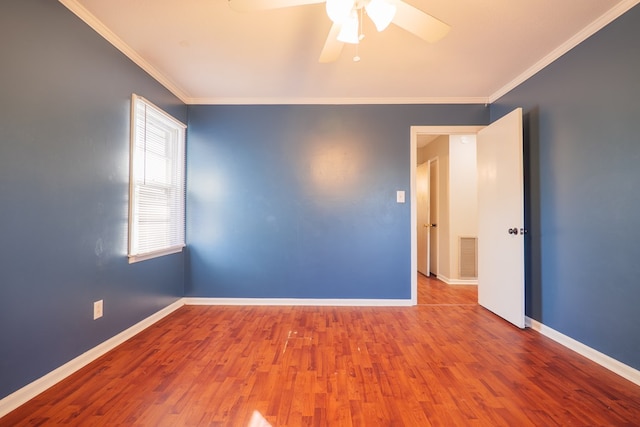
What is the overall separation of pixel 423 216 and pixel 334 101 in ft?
9.84

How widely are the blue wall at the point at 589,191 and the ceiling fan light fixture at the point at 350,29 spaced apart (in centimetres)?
182

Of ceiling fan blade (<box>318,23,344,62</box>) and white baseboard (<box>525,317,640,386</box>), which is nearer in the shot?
ceiling fan blade (<box>318,23,344,62</box>)

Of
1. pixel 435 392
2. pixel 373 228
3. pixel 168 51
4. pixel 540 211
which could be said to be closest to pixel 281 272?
pixel 373 228

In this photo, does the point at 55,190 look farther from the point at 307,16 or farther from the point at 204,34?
the point at 307,16

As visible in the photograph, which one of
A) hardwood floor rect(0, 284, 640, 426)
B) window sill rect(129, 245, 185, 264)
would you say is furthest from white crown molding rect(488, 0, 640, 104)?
window sill rect(129, 245, 185, 264)

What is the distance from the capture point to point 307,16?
179cm

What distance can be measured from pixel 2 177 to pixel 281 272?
2.28 metres

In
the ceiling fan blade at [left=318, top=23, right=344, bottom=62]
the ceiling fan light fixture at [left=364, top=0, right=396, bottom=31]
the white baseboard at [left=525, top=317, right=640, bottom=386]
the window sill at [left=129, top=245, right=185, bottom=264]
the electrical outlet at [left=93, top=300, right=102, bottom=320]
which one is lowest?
the white baseboard at [left=525, top=317, right=640, bottom=386]

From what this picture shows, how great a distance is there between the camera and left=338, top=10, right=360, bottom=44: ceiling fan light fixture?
1396 millimetres

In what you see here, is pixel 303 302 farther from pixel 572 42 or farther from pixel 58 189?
pixel 572 42

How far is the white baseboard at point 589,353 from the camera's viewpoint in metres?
1.67

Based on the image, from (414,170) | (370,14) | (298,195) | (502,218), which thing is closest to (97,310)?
(298,195)

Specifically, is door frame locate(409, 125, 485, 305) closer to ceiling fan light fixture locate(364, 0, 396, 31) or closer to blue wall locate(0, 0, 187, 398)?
Answer: ceiling fan light fixture locate(364, 0, 396, 31)

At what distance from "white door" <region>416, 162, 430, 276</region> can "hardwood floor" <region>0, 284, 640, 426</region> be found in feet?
7.87
